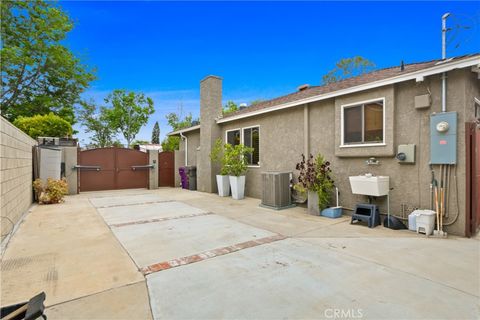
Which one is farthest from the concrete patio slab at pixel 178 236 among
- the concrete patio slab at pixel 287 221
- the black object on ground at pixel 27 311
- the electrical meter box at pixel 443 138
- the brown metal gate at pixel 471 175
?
the brown metal gate at pixel 471 175

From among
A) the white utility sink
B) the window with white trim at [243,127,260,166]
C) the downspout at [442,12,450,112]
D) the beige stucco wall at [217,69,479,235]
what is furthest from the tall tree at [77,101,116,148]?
the downspout at [442,12,450,112]

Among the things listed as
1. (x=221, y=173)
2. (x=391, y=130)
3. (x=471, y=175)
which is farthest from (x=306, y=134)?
(x=221, y=173)

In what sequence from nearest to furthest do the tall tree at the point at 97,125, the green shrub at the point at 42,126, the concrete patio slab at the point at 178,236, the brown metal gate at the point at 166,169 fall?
1. the concrete patio slab at the point at 178,236
2. the green shrub at the point at 42,126
3. the brown metal gate at the point at 166,169
4. the tall tree at the point at 97,125

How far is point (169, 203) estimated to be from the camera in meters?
8.03

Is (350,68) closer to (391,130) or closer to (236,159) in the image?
(236,159)

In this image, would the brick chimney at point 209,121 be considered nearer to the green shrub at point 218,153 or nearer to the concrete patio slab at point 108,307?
the green shrub at point 218,153

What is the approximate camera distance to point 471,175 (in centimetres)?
448

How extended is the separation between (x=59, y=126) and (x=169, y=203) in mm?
7897

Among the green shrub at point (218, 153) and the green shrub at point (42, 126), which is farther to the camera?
the green shrub at point (42, 126)

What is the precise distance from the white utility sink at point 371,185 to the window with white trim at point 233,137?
17.3 feet

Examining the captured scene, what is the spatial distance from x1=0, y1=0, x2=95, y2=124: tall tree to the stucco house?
54.6 feet

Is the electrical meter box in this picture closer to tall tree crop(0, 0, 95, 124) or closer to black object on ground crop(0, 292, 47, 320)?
black object on ground crop(0, 292, 47, 320)

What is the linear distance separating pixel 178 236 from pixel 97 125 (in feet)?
95.0

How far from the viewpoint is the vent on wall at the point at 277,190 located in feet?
23.5
